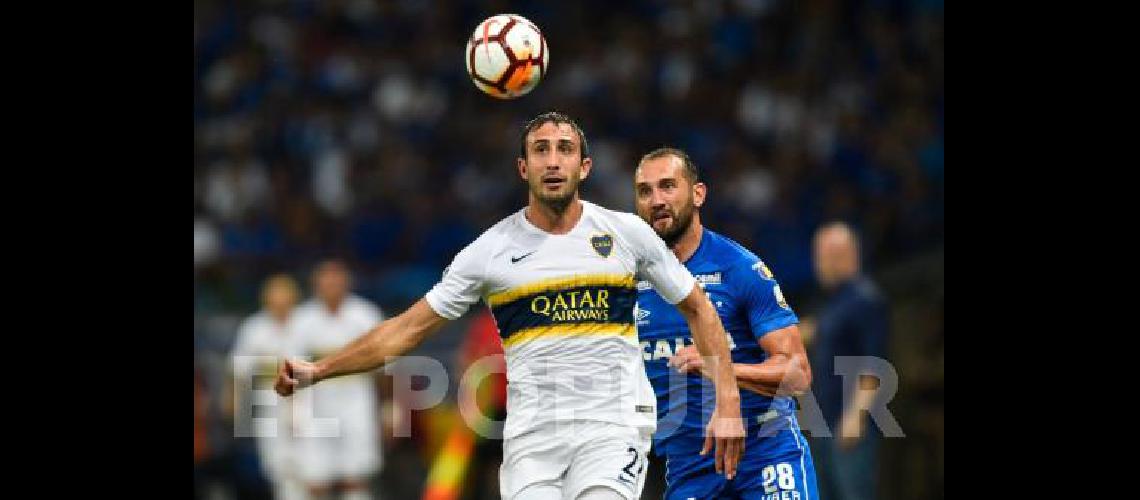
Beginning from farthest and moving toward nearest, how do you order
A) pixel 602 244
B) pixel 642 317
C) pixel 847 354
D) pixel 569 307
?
pixel 847 354, pixel 642 317, pixel 602 244, pixel 569 307

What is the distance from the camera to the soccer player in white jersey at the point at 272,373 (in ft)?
44.1

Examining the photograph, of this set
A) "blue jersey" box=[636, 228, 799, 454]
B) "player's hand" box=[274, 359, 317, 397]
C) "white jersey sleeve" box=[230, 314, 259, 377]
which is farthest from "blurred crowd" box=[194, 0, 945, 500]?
"player's hand" box=[274, 359, 317, 397]

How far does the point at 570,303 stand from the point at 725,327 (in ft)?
3.37

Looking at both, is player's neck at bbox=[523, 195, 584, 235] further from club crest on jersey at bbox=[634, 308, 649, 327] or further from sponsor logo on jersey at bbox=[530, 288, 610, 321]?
club crest on jersey at bbox=[634, 308, 649, 327]

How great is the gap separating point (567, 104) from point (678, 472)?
34.1 ft

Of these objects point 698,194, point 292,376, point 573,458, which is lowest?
point 573,458

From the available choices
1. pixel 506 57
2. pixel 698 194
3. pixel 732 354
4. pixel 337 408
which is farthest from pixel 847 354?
pixel 337 408

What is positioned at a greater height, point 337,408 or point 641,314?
point 641,314

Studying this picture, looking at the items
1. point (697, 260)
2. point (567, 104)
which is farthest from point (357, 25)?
point (697, 260)

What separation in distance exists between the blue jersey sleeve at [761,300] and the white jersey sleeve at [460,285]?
4.63 ft

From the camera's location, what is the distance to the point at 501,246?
6844 mm

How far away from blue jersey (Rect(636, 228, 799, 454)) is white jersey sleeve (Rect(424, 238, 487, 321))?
1062 mm

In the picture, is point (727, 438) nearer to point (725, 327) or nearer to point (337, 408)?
point (725, 327)

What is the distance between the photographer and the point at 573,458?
21.6 ft
